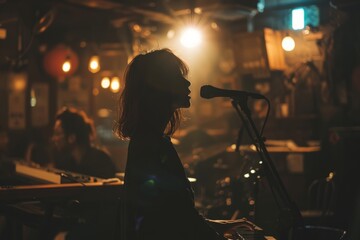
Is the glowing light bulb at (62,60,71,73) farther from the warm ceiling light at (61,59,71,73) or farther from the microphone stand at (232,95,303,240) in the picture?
the microphone stand at (232,95,303,240)

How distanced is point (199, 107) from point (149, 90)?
1059 centimetres

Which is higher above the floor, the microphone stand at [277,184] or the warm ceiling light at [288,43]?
the warm ceiling light at [288,43]

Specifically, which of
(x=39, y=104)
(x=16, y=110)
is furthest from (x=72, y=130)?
(x=39, y=104)

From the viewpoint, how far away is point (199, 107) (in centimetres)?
1347

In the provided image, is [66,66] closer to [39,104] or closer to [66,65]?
[66,65]

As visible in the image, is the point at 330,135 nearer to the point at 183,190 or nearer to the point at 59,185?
the point at 59,185

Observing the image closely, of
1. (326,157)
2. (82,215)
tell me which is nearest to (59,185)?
(82,215)

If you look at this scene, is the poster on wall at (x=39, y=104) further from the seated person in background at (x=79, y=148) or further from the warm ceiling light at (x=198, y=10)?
the seated person in background at (x=79, y=148)

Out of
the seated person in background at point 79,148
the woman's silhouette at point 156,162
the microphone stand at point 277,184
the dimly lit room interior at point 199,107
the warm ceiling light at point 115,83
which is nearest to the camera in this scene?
the woman's silhouette at point 156,162

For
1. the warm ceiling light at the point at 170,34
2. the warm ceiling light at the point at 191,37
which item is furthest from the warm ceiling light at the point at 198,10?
the warm ceiling light at the point at 170,34

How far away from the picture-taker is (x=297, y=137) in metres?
11.0

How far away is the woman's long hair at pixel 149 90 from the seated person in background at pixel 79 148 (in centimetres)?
337

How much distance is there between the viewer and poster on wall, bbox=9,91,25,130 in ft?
31.8

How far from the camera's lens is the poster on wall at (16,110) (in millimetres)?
9695
